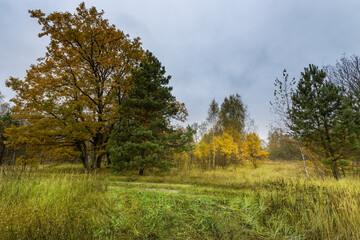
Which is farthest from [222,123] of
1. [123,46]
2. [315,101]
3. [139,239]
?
[139,239]

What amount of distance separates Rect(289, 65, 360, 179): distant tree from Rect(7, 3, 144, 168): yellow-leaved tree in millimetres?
13004

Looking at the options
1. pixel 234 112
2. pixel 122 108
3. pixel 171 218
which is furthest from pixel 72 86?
pixel 234 112

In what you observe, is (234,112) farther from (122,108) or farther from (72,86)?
(72,86)

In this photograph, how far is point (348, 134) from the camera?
820 cm

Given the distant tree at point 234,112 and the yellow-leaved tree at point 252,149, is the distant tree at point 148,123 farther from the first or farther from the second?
the distant tree at point 234,112

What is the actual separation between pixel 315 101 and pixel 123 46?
50.3 ft

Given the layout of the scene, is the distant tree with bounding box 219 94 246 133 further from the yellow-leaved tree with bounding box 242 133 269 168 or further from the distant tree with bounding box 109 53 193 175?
the distant tree with bounding box 109 53 193 175

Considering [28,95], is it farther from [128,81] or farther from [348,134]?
[348,134]

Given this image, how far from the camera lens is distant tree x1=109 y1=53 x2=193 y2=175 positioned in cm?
1030

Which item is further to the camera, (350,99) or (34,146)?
(34,146)

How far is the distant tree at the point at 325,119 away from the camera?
8.13 metres

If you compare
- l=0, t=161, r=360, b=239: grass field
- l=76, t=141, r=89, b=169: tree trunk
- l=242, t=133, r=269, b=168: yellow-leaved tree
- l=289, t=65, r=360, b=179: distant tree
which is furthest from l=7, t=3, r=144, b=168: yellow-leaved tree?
l=242, t=133, r=269, b=168: yellow-leaved tree

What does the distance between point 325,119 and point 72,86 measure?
18.7m

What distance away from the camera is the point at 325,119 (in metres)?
8.91
